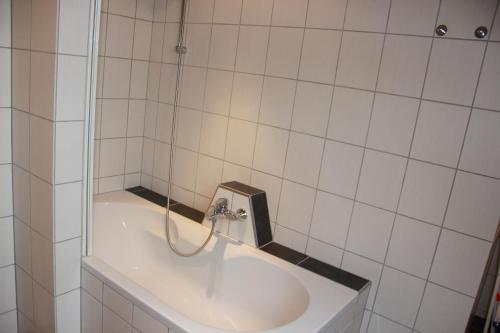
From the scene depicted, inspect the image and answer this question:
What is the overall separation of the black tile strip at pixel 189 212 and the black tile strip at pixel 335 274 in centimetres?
67

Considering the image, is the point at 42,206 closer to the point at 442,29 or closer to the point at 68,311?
the point at 68,311

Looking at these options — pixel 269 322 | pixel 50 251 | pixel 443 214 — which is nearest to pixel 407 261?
pixel 443 214

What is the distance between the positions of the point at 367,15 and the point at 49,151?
1.33 meters

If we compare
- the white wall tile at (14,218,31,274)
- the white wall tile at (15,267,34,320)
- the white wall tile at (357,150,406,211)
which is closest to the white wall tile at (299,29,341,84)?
the white wall tile at (357,150,406,211)

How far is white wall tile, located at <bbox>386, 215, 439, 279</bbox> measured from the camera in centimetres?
150

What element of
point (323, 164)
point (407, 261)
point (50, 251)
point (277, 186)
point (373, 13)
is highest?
point (373, 13)

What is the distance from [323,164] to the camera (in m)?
1.74

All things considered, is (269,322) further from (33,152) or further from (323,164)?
(33,152)

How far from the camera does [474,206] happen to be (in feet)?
4.58

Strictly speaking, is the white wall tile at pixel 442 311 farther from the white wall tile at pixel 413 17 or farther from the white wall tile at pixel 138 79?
the white wall tile at pixel 138 79

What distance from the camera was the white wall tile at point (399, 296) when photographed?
155 centimetres

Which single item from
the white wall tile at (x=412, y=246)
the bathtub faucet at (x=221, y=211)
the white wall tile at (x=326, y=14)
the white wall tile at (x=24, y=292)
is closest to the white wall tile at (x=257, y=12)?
the white wall tile at (x=326, y=14)

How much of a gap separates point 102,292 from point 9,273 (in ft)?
1.76

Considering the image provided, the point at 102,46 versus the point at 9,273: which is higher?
the point at 102,46
